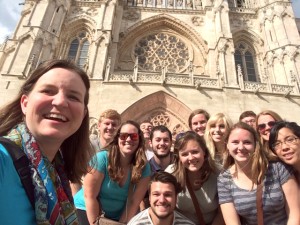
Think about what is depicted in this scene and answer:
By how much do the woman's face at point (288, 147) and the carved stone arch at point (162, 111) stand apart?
984 cm

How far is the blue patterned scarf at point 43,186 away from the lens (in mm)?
960

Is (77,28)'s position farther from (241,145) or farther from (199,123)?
(241,145)

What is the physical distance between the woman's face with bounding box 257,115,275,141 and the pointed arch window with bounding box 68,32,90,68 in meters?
13.7

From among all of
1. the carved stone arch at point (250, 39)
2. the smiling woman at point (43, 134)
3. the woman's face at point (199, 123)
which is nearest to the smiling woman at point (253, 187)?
the woman's face at point (199, 123)

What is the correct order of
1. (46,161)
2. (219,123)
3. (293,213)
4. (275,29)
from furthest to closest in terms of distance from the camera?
(275,29) → (219,123) → (293,213) → (46,161)

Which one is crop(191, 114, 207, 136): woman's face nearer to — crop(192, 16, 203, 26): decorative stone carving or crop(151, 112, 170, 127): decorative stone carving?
crop(151, 112, 170, 127): decorative stone carving

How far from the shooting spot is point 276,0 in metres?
16.7

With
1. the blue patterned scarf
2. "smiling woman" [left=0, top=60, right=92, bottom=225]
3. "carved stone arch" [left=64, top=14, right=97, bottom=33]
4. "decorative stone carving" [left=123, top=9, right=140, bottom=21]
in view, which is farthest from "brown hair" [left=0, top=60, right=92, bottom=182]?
"decorative stone carving" [left=123, top=9, right=140, bottom=21]

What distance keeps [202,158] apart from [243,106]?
10.3 meters

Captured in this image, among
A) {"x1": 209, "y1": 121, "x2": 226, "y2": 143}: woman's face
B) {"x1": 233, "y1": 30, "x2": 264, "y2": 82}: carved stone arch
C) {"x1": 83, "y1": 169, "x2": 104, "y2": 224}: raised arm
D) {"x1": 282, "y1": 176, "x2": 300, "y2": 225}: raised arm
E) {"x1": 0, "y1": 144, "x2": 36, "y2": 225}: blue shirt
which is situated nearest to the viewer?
{"x1": 0, "y1": 144, "x2": 36, "y2": 225}: blue shirt

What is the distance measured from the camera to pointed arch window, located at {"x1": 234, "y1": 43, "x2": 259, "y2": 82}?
15391 mm

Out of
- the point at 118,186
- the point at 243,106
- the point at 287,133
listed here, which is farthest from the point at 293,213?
the point at 243,106

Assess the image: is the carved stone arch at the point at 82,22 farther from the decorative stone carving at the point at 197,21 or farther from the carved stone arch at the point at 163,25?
the decorative stone carving at the point at 197,21

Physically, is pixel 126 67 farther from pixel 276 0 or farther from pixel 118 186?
pixel 118 186
